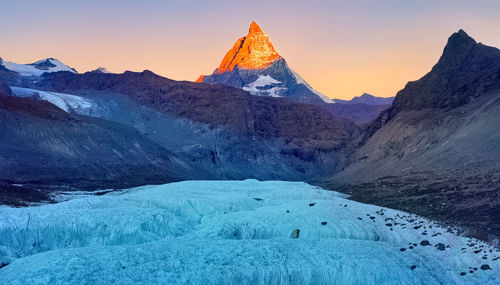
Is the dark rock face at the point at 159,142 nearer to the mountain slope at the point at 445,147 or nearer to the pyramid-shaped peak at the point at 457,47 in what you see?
the mountain slope at the point at 445,147

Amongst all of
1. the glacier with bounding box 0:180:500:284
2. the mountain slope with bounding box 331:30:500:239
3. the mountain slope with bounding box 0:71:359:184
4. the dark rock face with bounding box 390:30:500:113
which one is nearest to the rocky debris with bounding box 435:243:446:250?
the glacier with bounding box 0:180:500:284

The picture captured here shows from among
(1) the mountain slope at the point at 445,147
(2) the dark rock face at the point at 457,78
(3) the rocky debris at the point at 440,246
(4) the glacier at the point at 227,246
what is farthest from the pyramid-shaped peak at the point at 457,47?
(3) the rocky debris at the point at 440,246

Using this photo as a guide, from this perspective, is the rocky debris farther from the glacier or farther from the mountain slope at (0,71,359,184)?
the mountain slope at (0,71,359,184)

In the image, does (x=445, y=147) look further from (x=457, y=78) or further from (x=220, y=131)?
(x=220, y=131)

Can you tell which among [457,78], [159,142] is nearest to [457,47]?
[457,78]

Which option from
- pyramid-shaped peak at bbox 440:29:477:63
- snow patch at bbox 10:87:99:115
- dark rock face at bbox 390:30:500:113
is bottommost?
snow patch at bbox 10:87:99:115

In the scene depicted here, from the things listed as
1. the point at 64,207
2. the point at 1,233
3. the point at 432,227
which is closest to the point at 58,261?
the point at 1,233
